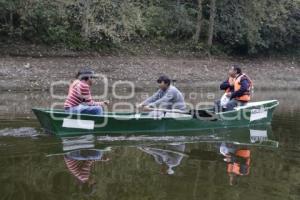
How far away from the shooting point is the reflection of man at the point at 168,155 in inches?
395

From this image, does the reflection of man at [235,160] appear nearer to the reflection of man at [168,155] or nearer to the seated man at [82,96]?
the reflection of man at [168,155]

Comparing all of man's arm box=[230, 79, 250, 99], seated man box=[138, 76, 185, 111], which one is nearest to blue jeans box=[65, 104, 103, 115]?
seated man box=[138, 76, 185, 111]

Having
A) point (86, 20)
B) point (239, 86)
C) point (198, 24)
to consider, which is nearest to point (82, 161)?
point (239, 86)

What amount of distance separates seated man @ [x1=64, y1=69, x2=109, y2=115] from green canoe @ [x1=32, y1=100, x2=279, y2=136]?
354 mm

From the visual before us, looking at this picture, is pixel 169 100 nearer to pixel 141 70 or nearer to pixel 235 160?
pixel 235 160

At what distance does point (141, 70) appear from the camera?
2766cm

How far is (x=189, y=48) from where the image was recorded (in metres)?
32.8

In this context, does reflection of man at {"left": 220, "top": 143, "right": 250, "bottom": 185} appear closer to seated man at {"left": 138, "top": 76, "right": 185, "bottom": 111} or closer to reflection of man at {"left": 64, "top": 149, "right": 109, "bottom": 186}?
seated man at {"left": 138, "top": 76, "right": 185, "bottom": 111}

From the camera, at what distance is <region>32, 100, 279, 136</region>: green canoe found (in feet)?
42.1

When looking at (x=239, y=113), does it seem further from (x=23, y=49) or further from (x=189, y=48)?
(x=189, y=48)

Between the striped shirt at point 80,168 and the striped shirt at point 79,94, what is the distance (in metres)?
2.83

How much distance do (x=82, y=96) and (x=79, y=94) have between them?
0.30 feet

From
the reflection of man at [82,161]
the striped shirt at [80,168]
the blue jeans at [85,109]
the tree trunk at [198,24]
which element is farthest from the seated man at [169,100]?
the tree trunk at [198,24]

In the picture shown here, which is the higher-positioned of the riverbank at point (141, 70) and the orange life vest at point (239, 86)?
the riverbank at point (141, 70)
